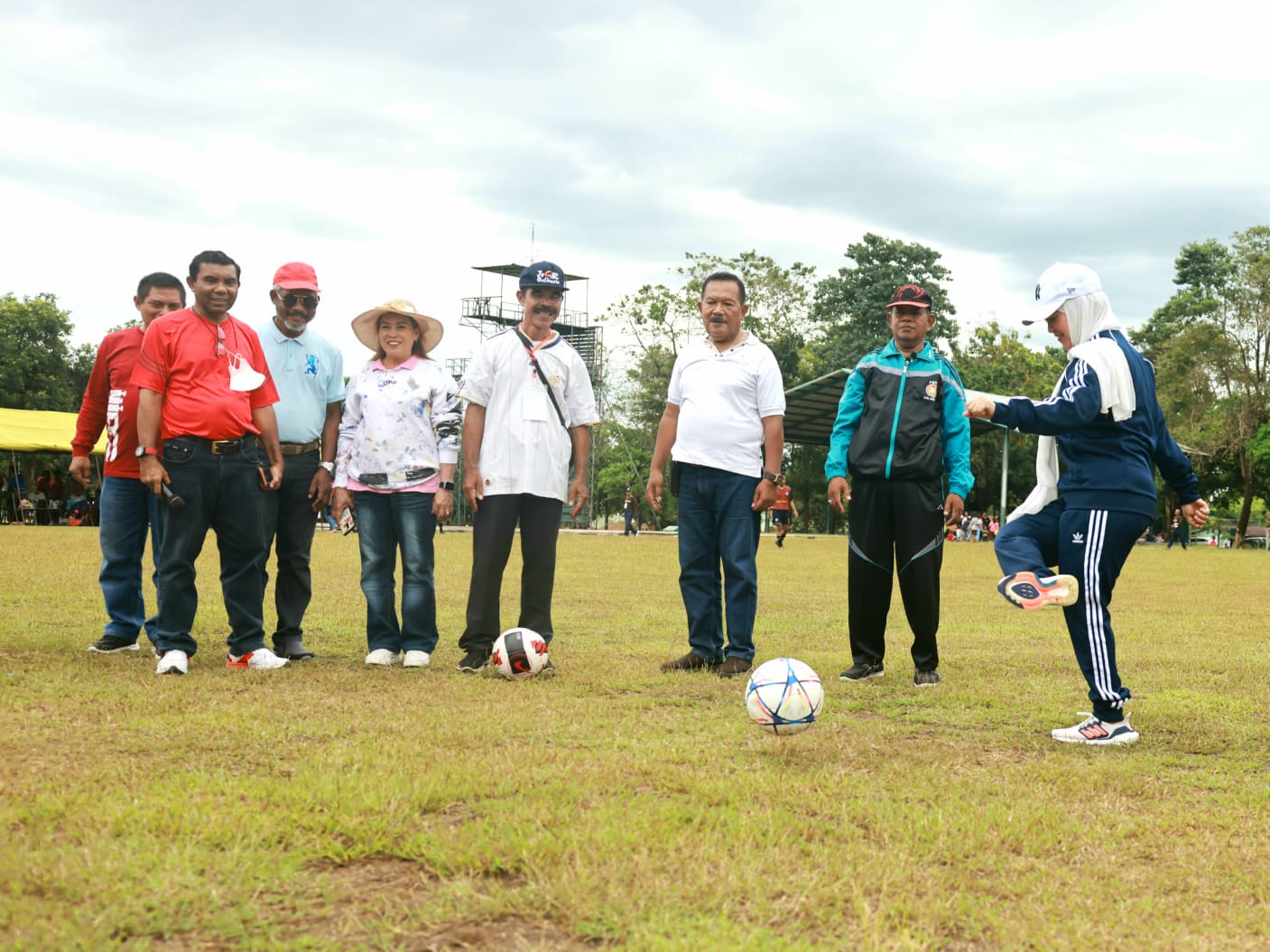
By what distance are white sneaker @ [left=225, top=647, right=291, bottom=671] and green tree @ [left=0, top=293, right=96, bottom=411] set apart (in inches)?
2028

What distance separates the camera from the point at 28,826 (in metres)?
Result: 3.36

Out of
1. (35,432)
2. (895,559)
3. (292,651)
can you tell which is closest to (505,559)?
(292,651)

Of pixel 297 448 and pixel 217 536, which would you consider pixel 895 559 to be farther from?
pixel 217 536

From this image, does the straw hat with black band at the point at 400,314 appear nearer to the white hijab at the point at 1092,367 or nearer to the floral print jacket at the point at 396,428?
the floral print jacket at the point at 396,428

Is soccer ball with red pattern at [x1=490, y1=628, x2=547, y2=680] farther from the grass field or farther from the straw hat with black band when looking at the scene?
the straw hat with black band

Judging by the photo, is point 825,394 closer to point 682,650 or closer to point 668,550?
point 668,550

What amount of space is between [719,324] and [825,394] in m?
34.8

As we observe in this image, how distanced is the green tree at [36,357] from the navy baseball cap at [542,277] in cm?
5205

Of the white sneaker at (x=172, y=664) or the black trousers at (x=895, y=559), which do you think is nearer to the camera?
the white sneaker at (x=172, y=664)

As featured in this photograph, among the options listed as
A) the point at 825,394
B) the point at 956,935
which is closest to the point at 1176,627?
the point at 956,935

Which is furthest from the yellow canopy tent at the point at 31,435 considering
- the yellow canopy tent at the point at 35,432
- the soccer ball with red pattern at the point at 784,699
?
the soccer ball with red pattern at the point at 784,699

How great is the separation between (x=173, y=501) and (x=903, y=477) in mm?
4111

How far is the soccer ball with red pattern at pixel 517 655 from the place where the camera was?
6.38m

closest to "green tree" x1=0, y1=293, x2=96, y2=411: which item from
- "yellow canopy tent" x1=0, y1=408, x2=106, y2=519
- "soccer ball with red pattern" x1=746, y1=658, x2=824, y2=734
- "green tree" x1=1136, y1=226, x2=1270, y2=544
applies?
"yellow canopy tent" x1=0, y1=408, x2=106, y2=519
